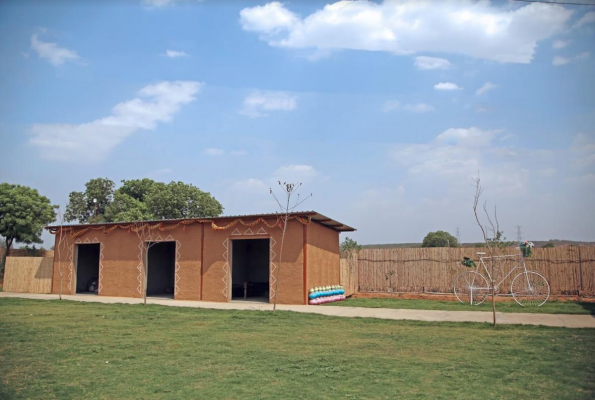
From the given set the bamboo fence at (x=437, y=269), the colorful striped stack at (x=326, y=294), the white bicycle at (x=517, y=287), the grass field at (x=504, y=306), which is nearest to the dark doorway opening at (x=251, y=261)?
the bamboo fence at (x=437, y=269)

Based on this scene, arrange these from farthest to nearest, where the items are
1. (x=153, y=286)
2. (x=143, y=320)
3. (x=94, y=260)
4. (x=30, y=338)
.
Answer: (x=94, y=260), (x=153, y=286), (x=143, y=320), (x=30, y=338)

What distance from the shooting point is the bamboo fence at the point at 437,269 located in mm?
16234

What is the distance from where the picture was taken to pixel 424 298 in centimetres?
1786

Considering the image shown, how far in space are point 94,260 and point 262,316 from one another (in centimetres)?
1476

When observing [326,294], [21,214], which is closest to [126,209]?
[21,214]

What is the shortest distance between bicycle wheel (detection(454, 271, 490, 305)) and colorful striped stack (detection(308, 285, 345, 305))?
13.7ft

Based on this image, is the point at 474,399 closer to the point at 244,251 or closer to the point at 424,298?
the point at 424,298

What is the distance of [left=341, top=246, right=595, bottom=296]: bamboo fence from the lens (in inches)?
639

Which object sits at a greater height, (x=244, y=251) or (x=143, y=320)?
(x=244, y=251)

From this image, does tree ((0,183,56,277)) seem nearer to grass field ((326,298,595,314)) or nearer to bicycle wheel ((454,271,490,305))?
grass field ((326,298,595,314))

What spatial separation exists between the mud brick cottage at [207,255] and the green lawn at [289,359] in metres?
4.59

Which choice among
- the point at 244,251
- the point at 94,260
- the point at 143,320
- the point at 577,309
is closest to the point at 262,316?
the point at 143,320

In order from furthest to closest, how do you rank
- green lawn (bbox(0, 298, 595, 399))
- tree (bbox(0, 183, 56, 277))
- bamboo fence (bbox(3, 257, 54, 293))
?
tree (bbox(0, 183, 56, 277)) → bamboo fence (bbox(3, 257, 54, 293)) → green lawn (bbox(0, 298, 595, 399))

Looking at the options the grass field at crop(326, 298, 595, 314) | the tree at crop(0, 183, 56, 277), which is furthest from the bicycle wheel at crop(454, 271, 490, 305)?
the tree at crop(0, 183, 56, 277)
